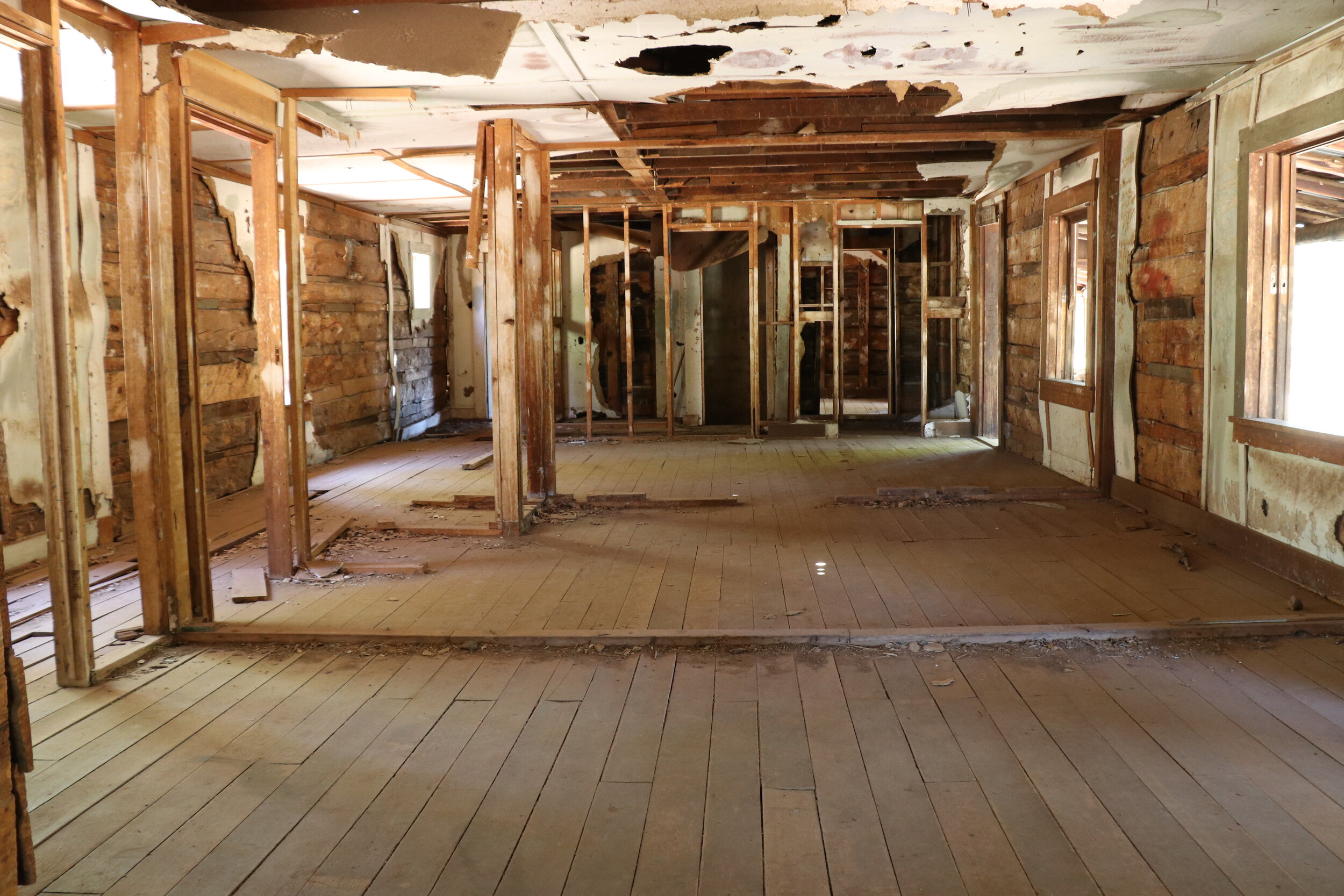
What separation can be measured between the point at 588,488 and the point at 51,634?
12.2ft

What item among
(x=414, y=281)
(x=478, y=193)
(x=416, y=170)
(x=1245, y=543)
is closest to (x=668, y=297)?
(x=416, y=170)

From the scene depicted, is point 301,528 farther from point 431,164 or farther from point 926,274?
point 926,274

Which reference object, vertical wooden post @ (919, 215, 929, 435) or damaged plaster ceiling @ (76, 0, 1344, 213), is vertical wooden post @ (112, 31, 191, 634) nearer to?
damaged plaster ceiling @ (76, 0, 1344, 213)

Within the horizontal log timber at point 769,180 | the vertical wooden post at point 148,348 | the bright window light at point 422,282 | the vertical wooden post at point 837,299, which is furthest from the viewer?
the bright window light at point 422,282

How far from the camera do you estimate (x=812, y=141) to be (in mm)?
6078

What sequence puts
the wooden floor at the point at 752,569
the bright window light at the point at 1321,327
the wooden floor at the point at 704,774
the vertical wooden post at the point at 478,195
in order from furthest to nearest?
the bright window light at the point at 1321,327 < the vertical wooden post at the point at 478,195 < the wooden floor at the point at 752,569 < the wooden floor at the point at 704,774

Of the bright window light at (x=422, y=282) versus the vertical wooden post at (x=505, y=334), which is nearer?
the vertical wooden post at (x=505, y=334)

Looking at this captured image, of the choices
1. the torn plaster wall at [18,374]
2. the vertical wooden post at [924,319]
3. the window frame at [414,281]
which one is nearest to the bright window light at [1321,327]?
the vertical wooden post at [924,319]

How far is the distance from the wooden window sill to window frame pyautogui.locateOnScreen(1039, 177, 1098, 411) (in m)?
1.99

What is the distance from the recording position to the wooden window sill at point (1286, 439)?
3986mm

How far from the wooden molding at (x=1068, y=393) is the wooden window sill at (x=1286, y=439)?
1.77m

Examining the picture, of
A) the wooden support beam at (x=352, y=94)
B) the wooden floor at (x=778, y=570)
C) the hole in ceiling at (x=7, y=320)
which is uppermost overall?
the wooden support beam at (x=352, y=94)

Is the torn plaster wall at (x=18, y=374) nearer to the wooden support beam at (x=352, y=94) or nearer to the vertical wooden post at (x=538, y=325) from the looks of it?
the wooden support beam at (x=352, y=94)

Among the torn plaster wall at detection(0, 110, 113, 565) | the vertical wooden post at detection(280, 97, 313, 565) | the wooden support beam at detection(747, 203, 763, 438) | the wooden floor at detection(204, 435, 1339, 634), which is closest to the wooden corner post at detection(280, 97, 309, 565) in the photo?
the vertical wooden post at detection(280, 97, 313, 565)
